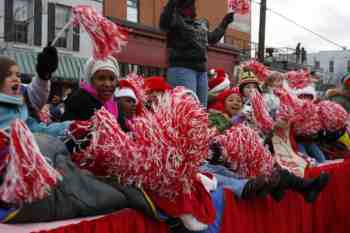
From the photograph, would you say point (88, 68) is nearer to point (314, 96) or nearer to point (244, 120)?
point (244, 120)

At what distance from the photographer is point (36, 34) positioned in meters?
16.5

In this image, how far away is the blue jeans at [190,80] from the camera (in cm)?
423

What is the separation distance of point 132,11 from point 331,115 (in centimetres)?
1792

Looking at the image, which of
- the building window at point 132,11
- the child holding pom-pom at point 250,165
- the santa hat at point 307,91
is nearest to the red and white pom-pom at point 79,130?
the child holding pom-pom at point 250,165

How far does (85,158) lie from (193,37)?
2179mm

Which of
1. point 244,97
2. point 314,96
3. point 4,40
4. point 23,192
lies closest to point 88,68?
point 23,192

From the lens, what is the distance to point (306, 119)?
3963 millimetres

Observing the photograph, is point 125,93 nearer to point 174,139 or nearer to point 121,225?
point 174,139

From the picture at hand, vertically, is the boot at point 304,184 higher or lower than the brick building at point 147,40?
lower

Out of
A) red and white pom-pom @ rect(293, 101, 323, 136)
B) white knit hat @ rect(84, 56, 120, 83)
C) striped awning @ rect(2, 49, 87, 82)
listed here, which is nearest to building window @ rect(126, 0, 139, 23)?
striped awning @ rect(2, 49, 87, 82)

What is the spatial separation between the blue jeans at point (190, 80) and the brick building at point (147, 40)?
40.3 ft

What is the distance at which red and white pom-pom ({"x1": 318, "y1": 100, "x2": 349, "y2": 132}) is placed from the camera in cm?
462

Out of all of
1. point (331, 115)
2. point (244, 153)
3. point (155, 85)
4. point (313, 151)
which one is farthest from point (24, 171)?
point (331, 115)

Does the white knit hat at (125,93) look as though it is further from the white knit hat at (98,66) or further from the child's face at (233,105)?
the child's face at (233,105)
